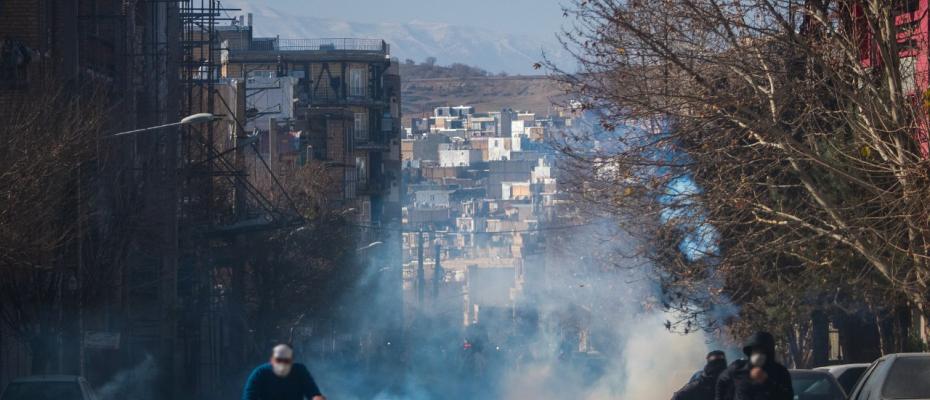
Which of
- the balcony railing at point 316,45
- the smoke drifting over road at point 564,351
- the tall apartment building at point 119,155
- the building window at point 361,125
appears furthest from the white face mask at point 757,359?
the building window at point 361,125

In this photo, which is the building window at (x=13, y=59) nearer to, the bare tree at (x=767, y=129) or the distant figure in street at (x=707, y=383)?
the bare tree at (x=767, y=129)

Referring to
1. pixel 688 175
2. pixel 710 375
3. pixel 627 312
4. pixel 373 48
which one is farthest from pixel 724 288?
pixel 373 48

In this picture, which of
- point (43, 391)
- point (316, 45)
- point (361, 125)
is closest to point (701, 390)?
point (43, 391)

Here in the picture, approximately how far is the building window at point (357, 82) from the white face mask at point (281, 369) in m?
72.8

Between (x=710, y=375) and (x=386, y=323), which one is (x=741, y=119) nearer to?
(x=710, y=375)

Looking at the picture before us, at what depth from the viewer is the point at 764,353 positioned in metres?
11.7

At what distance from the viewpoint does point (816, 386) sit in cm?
1797

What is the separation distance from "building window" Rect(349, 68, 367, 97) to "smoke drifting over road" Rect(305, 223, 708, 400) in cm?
1289

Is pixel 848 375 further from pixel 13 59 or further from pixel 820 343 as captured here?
pixel 13 59

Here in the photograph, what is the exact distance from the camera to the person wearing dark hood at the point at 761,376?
11734 mm

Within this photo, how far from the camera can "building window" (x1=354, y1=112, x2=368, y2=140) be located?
83.3 metres

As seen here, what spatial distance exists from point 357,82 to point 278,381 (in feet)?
240

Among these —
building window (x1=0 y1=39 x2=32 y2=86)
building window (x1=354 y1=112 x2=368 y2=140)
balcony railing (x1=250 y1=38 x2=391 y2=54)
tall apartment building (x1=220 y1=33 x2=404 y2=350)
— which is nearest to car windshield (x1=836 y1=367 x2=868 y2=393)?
building window (x1=0 y1=39 x2=32 y2=86)

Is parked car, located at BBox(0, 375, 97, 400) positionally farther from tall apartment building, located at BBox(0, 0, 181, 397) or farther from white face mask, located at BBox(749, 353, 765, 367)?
white face mask, located at BBox(749, 353, 765, 367)
